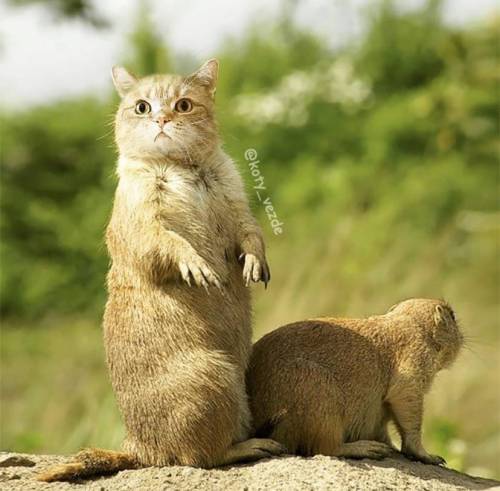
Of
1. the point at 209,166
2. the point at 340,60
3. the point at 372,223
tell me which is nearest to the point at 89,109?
the point at 340,60

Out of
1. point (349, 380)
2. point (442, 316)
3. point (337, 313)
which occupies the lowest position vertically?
point (349, 380)

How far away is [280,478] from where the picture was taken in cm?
514

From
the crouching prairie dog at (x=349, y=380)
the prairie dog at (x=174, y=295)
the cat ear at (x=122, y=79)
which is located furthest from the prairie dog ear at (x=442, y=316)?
the cat ear at (x=122, y=79)

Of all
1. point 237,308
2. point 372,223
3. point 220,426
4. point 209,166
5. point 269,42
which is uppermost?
point 269,42

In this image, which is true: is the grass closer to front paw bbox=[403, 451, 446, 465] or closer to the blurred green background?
the blurred green background

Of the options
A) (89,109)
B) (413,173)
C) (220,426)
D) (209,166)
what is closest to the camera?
(220,426)

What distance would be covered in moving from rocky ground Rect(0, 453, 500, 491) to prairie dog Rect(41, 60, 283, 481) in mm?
109

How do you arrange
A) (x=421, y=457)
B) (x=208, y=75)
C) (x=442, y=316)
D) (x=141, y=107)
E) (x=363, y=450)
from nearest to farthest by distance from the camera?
(x=141, y=107) → (x=363, y=450) → (x=208, y=75) → (x=421, y=457) → (x=442, y=316)

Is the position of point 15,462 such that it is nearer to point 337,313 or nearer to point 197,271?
point 197,271

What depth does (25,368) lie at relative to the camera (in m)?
14.9

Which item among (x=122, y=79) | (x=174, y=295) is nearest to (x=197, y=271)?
(x=174, y=295)

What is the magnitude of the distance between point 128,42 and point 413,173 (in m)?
5.89

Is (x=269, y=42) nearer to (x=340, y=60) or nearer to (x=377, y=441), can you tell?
(x=340, y=60)

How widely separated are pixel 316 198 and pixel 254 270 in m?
11.8
